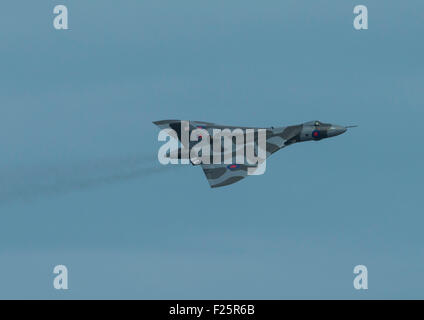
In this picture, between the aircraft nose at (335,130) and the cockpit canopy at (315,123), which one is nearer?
the aircraft nose at (335,130)

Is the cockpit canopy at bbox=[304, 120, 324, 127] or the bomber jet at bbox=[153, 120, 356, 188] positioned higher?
the cockpit canopy at bbox=[304, 120, 324, 127]

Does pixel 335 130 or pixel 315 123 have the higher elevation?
pixel 315 123

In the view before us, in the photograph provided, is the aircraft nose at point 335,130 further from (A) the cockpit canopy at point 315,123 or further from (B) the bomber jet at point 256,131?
(A) the cockpit canopy at point 315,123

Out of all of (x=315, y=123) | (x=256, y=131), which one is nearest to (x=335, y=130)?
(x=315, y=123)

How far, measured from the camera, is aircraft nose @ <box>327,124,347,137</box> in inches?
3752

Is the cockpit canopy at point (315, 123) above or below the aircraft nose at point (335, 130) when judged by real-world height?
above

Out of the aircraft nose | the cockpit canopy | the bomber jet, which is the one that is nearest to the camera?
the bomber jet

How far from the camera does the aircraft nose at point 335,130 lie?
95.3 meters

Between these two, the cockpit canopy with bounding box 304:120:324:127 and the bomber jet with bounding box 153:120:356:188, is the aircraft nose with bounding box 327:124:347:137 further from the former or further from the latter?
the cockpit canopy with bounding box 304:120:324:127

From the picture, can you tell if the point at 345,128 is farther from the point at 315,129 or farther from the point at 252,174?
the point at 252,174

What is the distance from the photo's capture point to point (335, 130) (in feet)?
313

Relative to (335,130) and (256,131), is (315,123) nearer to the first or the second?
(335,130)

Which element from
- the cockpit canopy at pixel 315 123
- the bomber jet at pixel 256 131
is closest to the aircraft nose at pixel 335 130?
the bomber jet at pixel 256 131

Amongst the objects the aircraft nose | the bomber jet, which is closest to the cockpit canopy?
the bomber jet
